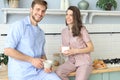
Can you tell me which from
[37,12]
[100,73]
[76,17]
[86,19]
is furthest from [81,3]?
[37,12]

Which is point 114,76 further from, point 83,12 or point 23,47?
point 23,47

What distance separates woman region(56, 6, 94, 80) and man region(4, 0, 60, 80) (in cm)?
50

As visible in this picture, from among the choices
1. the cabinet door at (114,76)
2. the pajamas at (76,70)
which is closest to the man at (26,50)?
the pajamas at (76,70)

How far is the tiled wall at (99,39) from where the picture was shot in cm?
325

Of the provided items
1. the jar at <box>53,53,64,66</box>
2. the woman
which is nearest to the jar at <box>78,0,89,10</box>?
the woman

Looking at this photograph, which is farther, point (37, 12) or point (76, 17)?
point (76, 17)

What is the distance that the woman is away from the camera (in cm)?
262

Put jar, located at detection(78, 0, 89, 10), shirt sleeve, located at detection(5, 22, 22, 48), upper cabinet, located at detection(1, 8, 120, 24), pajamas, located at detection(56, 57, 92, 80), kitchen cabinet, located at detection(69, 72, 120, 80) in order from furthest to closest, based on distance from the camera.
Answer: jar, located at detection(78, 0, 89, 10) < upper cabinet, located at detection(1, 8, 120, 24) < kitchen cabinet, located at detection(69, 72, 120, 80) < pajamas, located at detection(56, 57, 92, 80) < shirt sleeve, located at detection(5, 22, 22, 48)

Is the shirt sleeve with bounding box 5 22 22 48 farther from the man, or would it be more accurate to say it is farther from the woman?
the woman

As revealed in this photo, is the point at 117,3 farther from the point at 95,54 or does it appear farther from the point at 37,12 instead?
the point at 37,12

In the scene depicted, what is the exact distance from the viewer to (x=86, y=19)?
3.37m

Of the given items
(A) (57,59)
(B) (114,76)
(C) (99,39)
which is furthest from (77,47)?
(C) (99,39)

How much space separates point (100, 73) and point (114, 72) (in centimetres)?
20

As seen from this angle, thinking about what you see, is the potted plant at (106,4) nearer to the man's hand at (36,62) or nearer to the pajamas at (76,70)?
the pajamas at (76,70)
